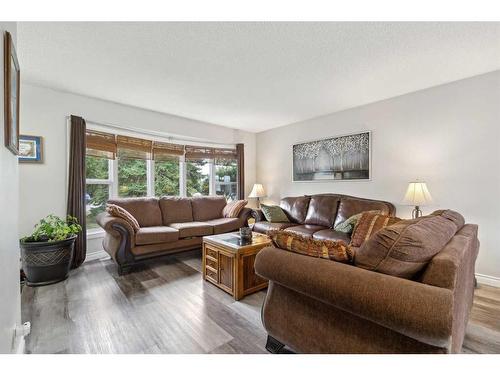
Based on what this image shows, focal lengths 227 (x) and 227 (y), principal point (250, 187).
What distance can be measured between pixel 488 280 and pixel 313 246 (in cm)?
269

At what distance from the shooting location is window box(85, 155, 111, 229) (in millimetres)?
3391

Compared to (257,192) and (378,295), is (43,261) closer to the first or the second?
(378,295)

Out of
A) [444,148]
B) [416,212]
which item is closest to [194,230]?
[416,212]

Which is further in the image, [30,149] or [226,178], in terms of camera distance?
[226,178]

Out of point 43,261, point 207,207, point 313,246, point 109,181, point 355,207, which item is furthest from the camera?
point 207,207

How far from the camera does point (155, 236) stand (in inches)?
116

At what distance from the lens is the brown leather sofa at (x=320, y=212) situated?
10.3 ft

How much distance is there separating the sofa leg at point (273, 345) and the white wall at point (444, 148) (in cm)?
268

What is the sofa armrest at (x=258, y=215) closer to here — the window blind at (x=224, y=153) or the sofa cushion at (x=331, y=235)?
the sofa cushion at (x=331, y=235)

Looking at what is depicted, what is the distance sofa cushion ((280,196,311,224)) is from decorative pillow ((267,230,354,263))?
2.49 meters

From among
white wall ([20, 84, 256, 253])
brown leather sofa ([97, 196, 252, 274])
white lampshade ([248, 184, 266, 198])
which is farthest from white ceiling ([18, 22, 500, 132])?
white lampshade ([248, 184, 266, 198])

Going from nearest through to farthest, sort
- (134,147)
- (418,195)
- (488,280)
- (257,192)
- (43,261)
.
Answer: (43,261)
(488,280)
(418,195)
(134,147)
(257,192)

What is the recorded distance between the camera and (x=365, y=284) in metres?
0.99
